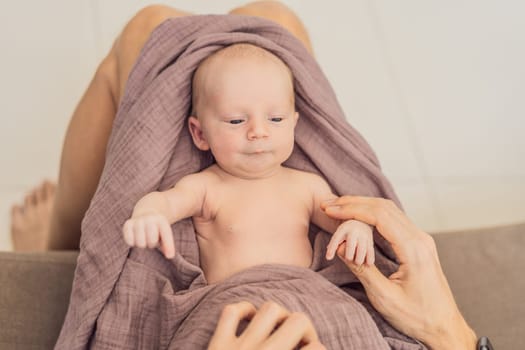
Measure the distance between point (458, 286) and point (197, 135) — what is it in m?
0.56

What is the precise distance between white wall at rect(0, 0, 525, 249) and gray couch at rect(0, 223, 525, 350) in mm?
469

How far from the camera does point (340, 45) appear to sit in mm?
1900

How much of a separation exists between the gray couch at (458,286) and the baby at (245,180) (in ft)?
0.85

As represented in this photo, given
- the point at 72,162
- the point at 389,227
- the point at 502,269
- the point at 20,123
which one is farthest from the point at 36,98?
the point at 502,269

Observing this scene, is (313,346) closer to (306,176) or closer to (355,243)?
(355,243)

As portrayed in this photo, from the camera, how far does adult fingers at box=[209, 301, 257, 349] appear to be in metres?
0.78

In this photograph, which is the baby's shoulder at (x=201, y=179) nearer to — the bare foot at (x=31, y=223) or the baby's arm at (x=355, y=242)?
the baby's arm at (x=355, y=242)

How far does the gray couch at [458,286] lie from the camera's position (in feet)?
3.58

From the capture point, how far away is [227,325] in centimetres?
79

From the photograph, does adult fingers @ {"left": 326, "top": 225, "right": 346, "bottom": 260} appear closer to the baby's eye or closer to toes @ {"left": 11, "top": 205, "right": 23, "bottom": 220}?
the baby's eye

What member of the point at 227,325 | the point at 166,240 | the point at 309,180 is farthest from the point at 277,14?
the point at 227,325

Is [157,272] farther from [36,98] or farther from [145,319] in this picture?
[36,98]

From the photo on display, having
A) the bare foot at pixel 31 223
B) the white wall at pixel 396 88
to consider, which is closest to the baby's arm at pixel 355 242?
the white wall at pixel 396 88

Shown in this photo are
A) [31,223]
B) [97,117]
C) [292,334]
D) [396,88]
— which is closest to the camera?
[292,334]
